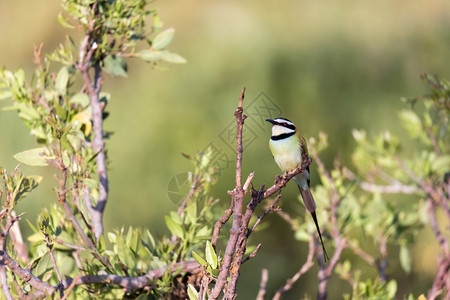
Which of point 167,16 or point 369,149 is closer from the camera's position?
point 369,149

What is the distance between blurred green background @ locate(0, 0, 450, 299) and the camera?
2451 millimetres

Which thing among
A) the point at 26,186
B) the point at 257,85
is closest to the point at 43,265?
the point at 26,186

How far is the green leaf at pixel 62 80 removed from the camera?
4.36 feet

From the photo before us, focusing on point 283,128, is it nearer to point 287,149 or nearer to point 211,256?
point 287,149

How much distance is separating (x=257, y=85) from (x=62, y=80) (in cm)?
141

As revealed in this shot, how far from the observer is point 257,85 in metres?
2.66

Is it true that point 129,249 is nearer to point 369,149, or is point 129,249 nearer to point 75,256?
point 75,256

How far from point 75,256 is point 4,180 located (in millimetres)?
317

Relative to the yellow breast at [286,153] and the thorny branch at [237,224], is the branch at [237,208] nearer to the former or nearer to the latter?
the thorny branch at [237,224]

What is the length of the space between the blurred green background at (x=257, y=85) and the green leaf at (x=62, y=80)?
95 cm

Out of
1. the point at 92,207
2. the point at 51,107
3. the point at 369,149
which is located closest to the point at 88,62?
the point at 51,107

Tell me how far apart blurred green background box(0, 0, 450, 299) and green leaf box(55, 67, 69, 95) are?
95 cm

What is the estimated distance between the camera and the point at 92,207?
4.07 feet

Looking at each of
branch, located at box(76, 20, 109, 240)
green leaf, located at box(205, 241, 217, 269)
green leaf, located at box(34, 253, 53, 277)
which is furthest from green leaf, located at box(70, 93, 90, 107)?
green leaf, located at box(205, 241, 217, 269)
